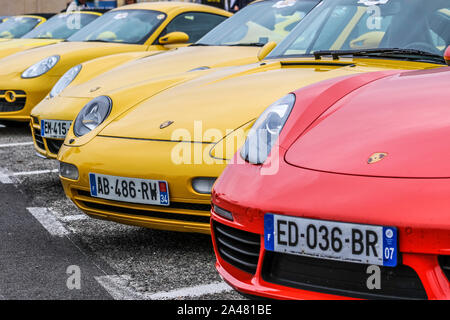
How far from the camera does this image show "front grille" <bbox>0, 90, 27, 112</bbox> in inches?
295

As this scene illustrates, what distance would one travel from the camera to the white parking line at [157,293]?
2.98 metres

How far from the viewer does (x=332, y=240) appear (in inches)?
81.9

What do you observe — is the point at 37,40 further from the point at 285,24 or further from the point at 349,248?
the point at 349,248

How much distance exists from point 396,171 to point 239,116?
1300 millimetres

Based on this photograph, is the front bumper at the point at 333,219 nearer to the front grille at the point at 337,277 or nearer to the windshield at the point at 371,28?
the front grille at the point at 337,277

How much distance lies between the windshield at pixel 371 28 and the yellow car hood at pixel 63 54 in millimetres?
3449

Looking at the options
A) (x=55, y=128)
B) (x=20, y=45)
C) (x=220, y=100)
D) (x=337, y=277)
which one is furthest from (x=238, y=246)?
(x=20, y=45)

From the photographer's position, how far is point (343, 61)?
12.0 feet

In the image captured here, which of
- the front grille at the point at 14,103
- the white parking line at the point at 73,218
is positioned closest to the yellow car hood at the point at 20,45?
the front grille at the point at 14,103

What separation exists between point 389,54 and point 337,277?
172cm

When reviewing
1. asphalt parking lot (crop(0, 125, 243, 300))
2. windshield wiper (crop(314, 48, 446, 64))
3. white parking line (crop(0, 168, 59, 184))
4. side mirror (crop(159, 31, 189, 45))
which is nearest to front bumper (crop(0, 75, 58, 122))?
side mirror (crop(159, 31, 189, 45))

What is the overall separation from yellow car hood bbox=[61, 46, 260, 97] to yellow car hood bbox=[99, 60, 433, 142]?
116 cm

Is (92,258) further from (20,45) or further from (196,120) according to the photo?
(20,45)
